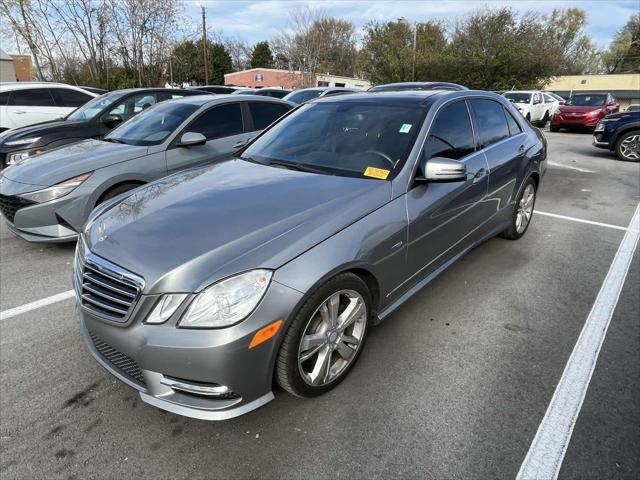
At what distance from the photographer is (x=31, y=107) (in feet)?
33.9

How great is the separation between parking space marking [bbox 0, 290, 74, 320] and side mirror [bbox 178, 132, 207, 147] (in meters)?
2.06

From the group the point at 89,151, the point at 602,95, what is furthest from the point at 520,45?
the point at 89,151

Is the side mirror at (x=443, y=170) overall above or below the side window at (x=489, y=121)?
below

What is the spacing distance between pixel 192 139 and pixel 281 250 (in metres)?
3.28

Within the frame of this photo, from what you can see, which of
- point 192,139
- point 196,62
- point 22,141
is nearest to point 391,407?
point 192,139

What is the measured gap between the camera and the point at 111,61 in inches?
1084

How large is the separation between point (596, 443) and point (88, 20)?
99.4 ft

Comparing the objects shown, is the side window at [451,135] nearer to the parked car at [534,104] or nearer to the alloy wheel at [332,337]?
the alloy wheel at [332,337]

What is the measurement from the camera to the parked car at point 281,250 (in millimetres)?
1948

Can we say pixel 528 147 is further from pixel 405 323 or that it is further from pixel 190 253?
pixel 190 253

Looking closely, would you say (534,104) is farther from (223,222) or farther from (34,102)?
(223,222)

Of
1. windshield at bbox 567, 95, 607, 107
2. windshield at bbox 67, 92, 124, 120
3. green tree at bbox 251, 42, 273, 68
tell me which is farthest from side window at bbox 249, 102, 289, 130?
green tree at bbox 251, 42, 273, 68

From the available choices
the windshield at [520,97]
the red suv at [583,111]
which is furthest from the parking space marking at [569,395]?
the windshield at [520,97]

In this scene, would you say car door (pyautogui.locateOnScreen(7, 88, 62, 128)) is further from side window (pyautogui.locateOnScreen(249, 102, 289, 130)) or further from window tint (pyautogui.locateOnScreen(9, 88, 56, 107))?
side window (pyautogui.locateOnScreen(249, 102, 289, 130))
